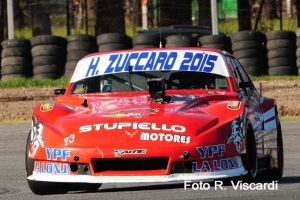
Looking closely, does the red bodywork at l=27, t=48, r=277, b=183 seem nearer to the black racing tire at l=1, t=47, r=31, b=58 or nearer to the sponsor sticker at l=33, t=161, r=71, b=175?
the sponsor sticker at l=33, t=161, r=71, b=175

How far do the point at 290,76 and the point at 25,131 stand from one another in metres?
7.34

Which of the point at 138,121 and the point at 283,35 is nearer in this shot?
the point at 138,121

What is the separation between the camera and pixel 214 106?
757 cm

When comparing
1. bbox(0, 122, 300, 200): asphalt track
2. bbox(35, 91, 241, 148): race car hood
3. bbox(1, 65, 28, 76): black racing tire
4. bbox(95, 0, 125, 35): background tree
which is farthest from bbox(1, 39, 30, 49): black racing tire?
bbox(35, 91, 241, 148): race car hood

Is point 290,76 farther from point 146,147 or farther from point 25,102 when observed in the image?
point 146,147

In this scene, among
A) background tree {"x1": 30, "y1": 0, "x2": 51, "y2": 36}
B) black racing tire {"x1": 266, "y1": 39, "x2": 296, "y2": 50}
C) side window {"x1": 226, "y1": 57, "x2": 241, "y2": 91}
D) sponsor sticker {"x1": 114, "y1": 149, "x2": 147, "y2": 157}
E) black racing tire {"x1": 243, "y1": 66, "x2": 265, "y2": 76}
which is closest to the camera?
sponsor sticker {"x1": 114, "y1": 149, "x2": 147, "y2": 157}

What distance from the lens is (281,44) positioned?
67.5 feet

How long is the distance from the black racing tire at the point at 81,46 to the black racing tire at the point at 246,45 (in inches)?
115

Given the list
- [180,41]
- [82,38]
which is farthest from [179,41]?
→ [82,38]

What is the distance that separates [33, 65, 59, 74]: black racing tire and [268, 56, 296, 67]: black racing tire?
450cm

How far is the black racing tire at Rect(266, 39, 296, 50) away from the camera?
20.6m

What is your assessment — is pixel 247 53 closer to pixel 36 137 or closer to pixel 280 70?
pixel 280 70

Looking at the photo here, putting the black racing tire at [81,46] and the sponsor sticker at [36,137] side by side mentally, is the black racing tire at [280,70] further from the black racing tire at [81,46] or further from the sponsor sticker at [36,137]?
the sponsor sticker at [36,137]

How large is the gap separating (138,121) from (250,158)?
0.93 m
